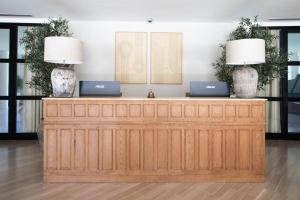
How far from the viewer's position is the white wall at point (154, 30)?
21.6 ft

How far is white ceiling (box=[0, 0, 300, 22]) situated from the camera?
5.18 meters

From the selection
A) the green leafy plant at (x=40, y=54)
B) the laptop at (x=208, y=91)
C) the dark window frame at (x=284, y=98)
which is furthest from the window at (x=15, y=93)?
the dark window frame at (x=284, y=98)

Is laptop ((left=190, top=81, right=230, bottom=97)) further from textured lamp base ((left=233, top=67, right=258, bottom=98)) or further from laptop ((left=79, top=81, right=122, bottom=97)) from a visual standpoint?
laptop ((left=79, top=81, right=122, bottom=97))

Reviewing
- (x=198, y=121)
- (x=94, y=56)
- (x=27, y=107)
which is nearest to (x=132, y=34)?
(x=94, y=56)

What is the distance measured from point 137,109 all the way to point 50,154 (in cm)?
130

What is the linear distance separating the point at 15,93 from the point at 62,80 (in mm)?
3785

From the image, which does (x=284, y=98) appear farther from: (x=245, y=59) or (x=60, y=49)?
(x=60, y=49)

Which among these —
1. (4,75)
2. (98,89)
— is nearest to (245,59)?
(98,89)

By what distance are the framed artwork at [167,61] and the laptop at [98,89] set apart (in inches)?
108

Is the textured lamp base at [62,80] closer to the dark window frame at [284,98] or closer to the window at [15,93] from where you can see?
the window at [15,93]

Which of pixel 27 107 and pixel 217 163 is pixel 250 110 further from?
pixel 27 107

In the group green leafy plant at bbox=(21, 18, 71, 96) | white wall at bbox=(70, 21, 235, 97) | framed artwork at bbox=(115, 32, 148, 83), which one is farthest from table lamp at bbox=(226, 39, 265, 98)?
green leafy plant at bbox=(21, 18, 71, 96)

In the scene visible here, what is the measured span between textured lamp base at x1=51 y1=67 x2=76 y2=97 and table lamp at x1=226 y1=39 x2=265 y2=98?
2.22 meters

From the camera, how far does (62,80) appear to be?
12.0 ft
